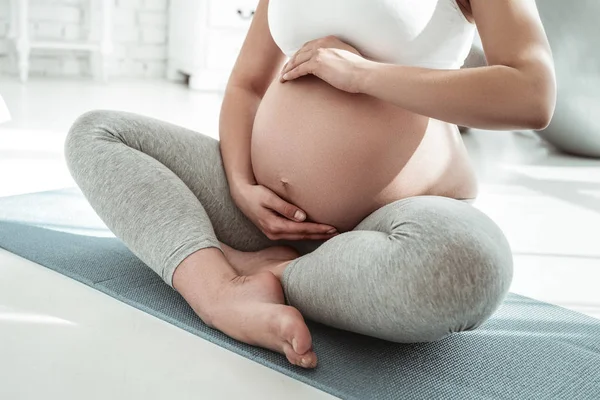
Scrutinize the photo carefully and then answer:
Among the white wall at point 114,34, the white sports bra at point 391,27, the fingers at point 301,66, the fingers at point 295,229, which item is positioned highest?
the white sports bra at point 391,27

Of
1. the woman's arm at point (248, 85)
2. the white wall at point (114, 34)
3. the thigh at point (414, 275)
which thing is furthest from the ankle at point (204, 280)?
the white wall at point (114, 34)

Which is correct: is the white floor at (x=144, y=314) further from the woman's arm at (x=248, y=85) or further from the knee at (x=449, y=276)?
the woman's arm at (x=248, y=85)

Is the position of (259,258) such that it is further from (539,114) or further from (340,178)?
(539,114)

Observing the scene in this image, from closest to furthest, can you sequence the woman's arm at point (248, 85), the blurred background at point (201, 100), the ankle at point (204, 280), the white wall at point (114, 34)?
the ankle at point (204, 280), the woman's arm at point (248, 85), the blurred background at point (201, 100), the white wall at point (114, 34)

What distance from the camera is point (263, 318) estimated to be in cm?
91

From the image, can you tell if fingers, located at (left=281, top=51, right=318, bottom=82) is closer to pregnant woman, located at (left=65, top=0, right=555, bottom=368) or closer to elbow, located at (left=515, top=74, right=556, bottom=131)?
pregnant woman, located at (left=65, top=0, right=555, bottom=368)

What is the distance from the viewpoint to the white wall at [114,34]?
150 inches

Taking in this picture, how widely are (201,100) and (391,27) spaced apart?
249 cm

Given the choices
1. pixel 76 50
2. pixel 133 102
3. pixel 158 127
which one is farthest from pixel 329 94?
pixel 76 50

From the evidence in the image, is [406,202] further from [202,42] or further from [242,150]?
[202,42]

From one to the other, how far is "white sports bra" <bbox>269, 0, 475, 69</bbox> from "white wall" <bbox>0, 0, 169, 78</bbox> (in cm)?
294

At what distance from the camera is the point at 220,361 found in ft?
3.01

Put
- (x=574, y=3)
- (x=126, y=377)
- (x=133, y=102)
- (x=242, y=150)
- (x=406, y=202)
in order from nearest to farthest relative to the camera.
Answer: (x=126, y=377)
(x=406, y=202)
(x=242, y=150)
(x=574, y=3)
(x=133, y=102)

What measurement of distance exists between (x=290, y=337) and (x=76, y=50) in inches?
132
